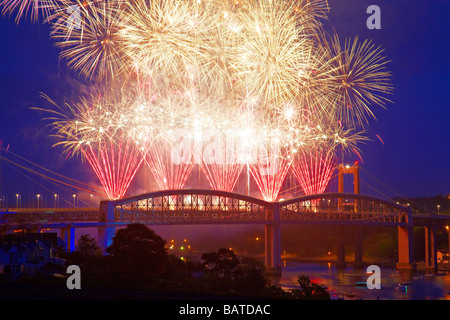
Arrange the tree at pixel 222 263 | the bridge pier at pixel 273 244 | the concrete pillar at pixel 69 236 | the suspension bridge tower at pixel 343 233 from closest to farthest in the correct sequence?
the tree at pixel 222 263, the concrete pillar at pixel 69 236, the bridge pier at pixel 273 244, the suspension bridge tower at pixel 343 233

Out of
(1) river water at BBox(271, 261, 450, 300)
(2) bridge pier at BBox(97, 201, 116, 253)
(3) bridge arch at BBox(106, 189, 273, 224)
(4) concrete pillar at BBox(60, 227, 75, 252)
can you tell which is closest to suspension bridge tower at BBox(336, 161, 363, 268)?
(1) river water at BBox(271, 261, 450, 300)

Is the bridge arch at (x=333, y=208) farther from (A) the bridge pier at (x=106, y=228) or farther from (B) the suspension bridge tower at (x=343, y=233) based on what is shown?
(A) the bridge pier at (x=106, y=228)

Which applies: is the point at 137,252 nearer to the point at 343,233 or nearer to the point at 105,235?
the point at 105,235

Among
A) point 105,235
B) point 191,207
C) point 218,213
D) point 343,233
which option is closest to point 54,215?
point 105,235

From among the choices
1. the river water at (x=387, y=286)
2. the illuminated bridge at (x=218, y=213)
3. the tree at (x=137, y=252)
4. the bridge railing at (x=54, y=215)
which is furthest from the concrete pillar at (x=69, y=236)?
the river water at (x=387, y=286)
